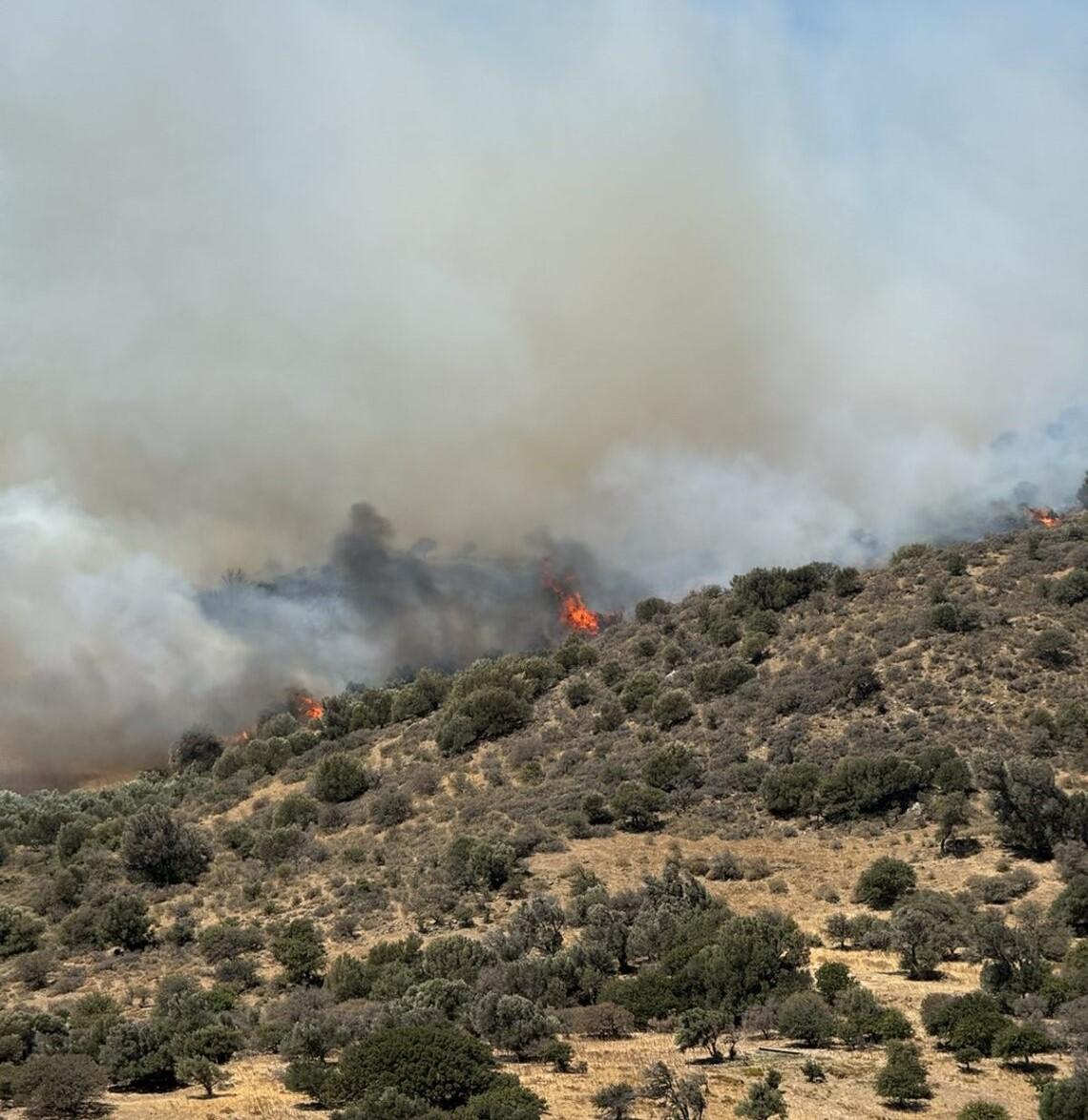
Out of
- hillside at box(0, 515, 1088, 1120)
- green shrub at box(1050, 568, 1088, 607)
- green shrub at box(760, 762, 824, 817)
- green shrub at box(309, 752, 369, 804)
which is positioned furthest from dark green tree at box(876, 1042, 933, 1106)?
green shrub at box(1050, 568, 1088, 607)

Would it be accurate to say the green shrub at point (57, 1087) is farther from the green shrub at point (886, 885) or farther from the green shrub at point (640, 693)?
the green shrub at point (640, 693)

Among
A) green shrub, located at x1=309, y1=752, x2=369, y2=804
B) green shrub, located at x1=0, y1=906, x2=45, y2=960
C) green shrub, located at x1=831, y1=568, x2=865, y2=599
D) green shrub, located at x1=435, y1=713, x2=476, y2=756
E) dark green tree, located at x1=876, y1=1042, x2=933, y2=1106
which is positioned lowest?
dark green tree, located at x1=876, y1=1042, x2=933, y2=1106

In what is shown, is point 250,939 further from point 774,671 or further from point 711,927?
point 774,671

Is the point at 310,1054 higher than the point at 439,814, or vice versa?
the point at 439,814

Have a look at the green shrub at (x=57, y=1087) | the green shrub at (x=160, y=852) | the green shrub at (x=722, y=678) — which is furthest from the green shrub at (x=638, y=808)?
the green shrub at (x=57, y=1087)

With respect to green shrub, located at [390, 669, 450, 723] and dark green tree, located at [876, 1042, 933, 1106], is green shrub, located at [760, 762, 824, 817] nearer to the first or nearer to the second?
dark green tree, located at [876, 1042, 933, 1106]

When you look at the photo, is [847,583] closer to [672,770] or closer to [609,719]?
[609,719]

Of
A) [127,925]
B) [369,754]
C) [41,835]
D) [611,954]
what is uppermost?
[369,754]

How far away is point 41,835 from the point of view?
100 meters

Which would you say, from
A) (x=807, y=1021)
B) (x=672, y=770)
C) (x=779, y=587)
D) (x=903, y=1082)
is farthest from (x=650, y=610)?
(x=903, y=1082)

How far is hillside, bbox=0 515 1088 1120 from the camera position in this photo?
36.2m

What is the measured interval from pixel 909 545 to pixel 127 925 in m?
86.8

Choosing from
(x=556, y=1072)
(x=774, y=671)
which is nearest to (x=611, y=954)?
(x=556, y=1072)

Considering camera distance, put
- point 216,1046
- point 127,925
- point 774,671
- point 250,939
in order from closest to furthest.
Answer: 1. point 216,1046
2. point 250,939
3. point 127,925
4. point 774,671
